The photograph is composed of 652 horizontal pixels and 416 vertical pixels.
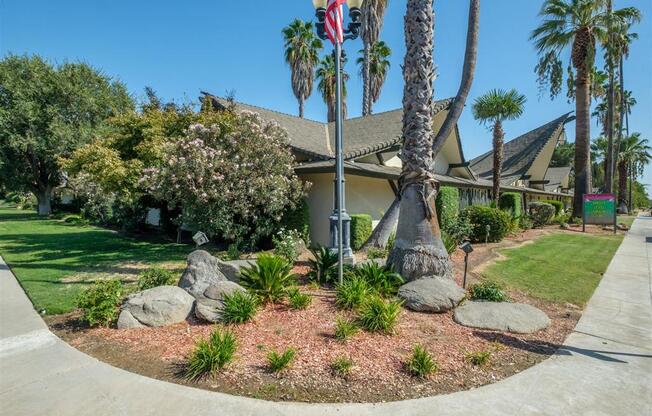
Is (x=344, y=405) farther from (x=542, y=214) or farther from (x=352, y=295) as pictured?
(x=542, y=214)

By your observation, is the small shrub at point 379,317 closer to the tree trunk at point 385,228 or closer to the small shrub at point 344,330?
the small shrub at point 344,330

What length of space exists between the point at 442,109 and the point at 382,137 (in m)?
3.54

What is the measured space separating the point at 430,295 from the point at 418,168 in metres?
2.83

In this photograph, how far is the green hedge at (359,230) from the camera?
11477 millimetres

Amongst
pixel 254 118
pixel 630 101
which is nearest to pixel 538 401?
pixel 254 118

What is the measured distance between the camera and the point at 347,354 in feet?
14.2

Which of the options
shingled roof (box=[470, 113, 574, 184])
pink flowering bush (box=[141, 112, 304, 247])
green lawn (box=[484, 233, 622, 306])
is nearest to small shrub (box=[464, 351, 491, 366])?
green lawn (box=[484, 233, 622, 306])

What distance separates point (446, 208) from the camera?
14.3 metres

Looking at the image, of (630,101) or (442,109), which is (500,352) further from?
(630,101)

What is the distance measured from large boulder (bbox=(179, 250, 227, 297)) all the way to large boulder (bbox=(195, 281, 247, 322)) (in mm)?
239

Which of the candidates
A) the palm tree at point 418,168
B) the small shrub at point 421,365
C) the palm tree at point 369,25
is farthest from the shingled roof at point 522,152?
the small shrub at point 421,365

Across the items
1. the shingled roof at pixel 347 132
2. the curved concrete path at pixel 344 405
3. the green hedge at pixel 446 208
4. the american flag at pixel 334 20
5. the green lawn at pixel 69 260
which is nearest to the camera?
the curved concrete path at pixel 344 405

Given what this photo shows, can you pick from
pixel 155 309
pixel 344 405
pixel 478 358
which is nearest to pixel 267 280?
pixel 155 309

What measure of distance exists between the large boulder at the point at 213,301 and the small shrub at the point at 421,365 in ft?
10.1
